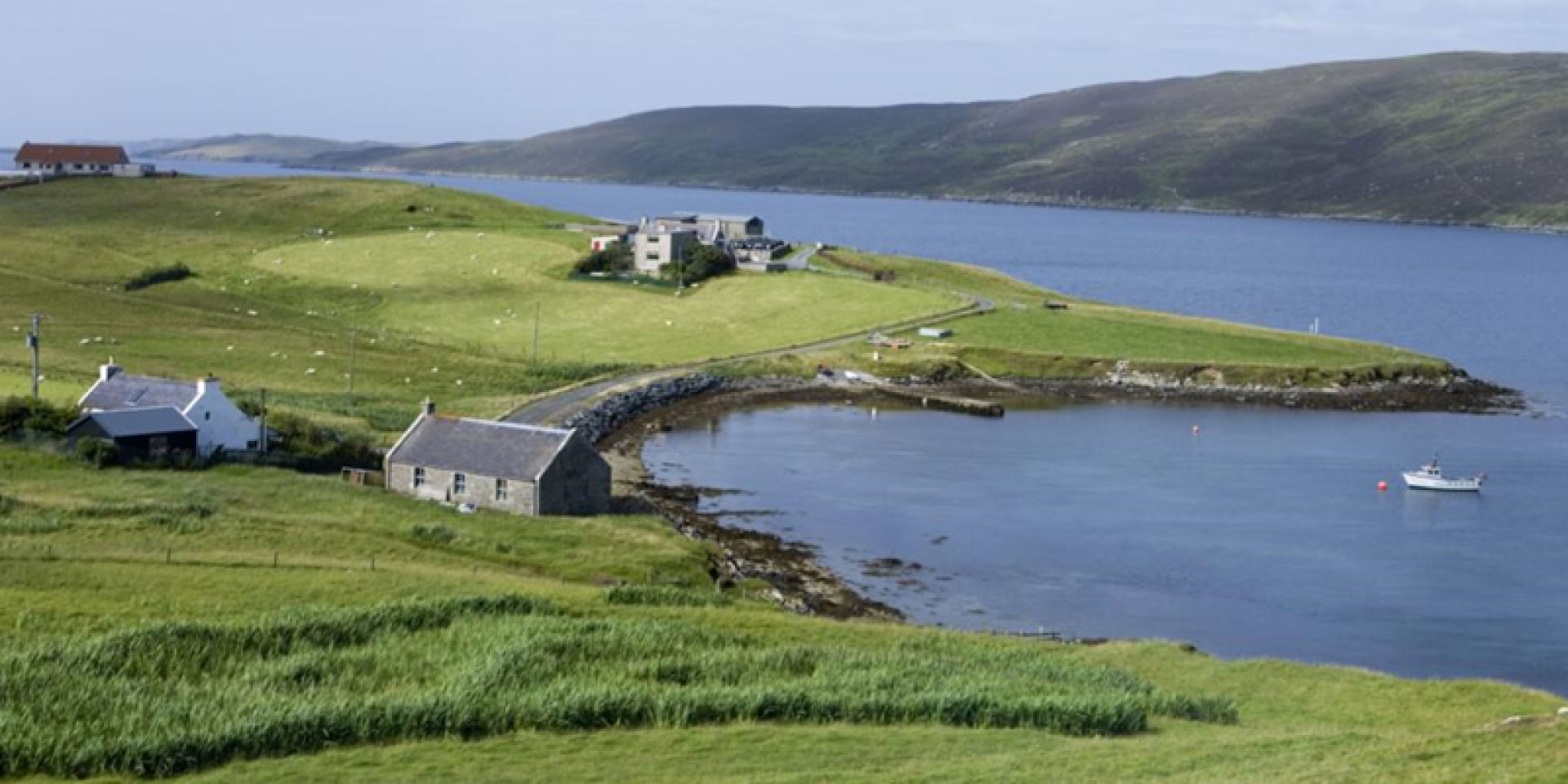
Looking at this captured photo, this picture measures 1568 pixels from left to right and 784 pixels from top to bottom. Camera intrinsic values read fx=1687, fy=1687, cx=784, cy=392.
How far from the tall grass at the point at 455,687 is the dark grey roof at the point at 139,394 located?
2405 centimetres

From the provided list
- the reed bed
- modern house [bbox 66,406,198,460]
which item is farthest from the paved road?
the reed bed

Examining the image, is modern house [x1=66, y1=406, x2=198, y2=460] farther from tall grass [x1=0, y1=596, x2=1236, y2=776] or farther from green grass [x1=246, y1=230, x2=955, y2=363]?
green grass [x1=246, y1=230, x2=955, y2=363]

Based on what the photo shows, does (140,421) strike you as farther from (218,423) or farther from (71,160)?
(71,160)

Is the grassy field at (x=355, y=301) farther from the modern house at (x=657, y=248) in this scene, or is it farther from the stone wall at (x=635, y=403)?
the modern house at (x=657, y=248)

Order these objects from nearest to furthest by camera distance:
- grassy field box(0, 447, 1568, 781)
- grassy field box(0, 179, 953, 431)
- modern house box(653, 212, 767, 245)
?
1. grassy field box(0, 447, 1568, 781)
2. grassy field box(0, 179, 953, 431)
3. modern house box(653, 212, 767, 245)

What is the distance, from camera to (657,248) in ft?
380

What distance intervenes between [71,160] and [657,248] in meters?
72.1

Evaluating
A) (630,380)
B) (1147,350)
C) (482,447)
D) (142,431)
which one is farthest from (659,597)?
(1147,350)

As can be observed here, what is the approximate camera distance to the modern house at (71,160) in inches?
6068

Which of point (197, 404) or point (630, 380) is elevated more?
point (197, 404)

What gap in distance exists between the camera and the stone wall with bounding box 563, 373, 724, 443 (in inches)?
2749

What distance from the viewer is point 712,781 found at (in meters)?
24.2

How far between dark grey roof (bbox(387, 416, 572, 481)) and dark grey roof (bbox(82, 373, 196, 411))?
299 inches

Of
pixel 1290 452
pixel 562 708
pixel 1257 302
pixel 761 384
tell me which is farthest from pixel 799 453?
pixel 1257 302
